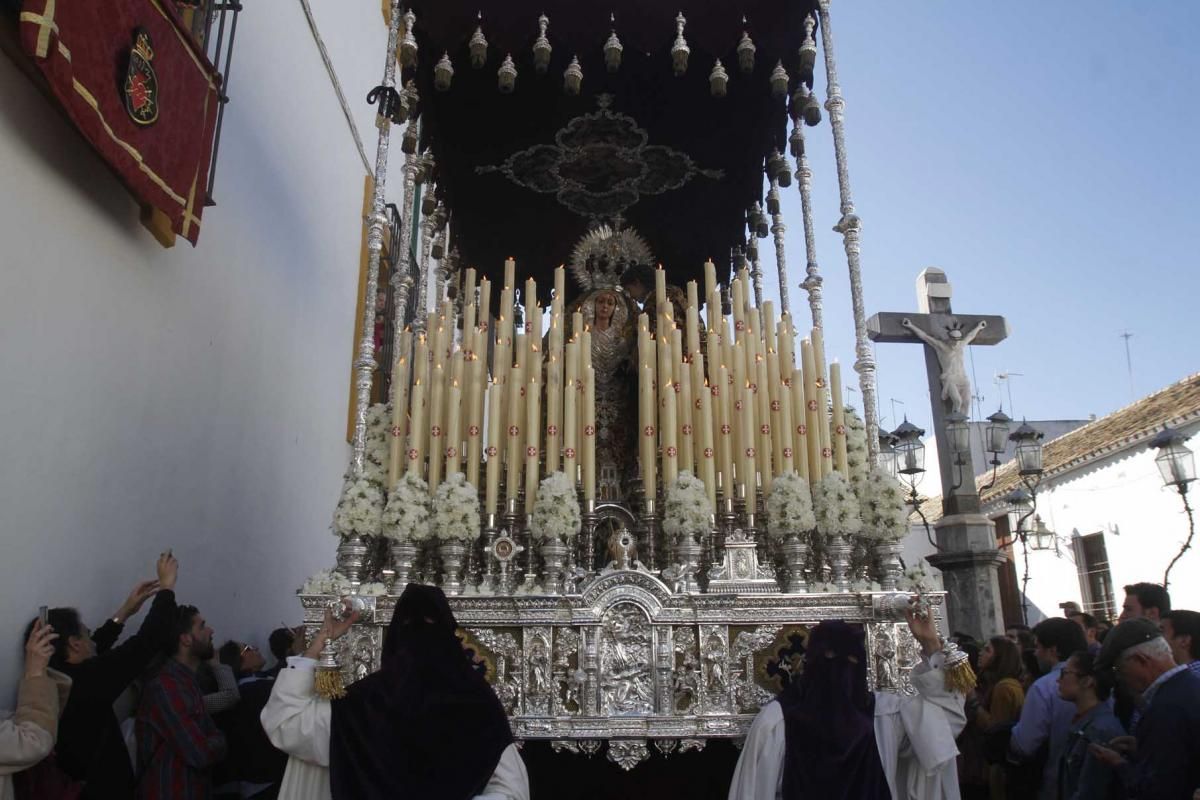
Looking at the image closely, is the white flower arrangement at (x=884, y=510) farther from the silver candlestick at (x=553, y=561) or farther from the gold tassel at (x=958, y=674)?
the silver candlestick at (x=553, y=561)

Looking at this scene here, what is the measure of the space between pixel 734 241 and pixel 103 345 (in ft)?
14.7

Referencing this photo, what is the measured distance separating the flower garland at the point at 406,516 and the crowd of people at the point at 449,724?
650mm

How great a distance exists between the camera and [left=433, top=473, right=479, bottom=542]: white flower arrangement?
3.99m

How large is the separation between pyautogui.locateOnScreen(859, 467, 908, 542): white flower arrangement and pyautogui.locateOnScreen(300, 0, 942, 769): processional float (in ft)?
0.04

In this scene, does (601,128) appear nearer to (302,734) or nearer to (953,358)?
(302,734)

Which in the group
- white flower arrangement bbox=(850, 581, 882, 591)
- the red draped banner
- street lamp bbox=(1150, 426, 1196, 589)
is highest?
the red draped banner

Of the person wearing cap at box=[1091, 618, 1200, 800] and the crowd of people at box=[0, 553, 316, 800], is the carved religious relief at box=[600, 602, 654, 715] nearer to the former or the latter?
the crowd of people at box=[0, 553, 316, 800]

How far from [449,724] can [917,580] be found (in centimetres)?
233

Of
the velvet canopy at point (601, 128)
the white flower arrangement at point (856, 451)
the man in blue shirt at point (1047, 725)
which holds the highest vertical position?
the velvet canopy at point (601, 128)

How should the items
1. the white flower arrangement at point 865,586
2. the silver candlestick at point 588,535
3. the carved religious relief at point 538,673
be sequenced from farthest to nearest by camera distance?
1. the silver candlestick at point 588,535
2. the white flower arrangement at point 865,586
3. the carved religious relief at point 538,673

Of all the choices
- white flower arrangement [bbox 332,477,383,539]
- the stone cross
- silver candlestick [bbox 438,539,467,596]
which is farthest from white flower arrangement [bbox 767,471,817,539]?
the stone cross

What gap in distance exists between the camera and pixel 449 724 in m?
2.88

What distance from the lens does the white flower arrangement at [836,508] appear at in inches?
163

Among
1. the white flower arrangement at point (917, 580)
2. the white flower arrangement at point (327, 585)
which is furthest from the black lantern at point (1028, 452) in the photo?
the white flower arrangement at point (327, 585)
